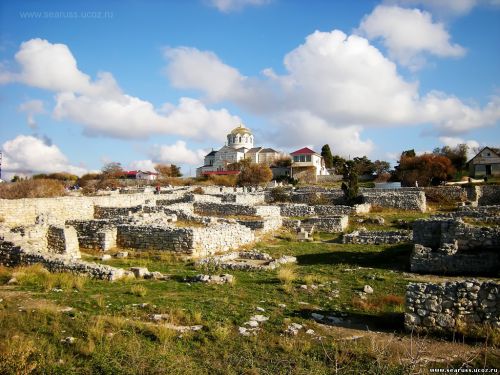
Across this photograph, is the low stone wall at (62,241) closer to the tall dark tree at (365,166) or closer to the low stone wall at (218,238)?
the low stone wall at (218,238)

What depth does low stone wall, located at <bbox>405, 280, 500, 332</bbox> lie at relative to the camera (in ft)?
27.5

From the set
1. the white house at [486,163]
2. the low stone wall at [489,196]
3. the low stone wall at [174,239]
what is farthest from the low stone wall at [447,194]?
the low stone wall at [174,239]

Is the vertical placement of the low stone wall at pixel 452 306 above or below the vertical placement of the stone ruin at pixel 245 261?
above

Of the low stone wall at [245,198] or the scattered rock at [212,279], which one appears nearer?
the scattered rock at [212,279]

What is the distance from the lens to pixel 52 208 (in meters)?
26.1

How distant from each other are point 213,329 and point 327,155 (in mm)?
95046

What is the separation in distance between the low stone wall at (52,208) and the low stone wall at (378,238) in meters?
15.7

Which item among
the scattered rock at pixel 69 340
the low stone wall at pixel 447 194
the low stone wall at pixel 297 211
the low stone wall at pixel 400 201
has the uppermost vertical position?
the low stone wall at pixel 447 194

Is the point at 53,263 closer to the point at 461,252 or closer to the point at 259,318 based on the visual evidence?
the point at 259,318

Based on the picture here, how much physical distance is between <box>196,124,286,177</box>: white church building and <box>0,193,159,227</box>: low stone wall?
222 feet

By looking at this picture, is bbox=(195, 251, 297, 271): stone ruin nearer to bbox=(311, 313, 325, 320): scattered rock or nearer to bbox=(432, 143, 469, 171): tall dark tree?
bbox=(311, 313, 325, 320): scattered rock

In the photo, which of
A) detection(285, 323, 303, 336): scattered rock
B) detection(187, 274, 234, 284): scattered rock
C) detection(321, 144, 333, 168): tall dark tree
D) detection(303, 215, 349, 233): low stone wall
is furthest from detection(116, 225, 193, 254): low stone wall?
detection(321, 144, 333, 168): tall dark tree

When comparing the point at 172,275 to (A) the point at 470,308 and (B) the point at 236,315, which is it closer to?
(B) the point at 236,315

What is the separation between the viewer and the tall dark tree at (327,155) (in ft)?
325
